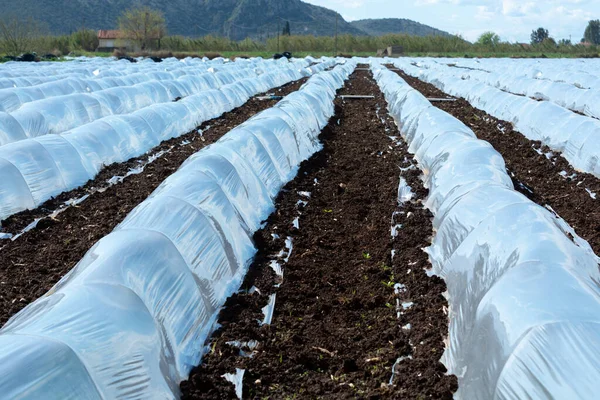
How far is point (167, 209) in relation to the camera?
502 cm

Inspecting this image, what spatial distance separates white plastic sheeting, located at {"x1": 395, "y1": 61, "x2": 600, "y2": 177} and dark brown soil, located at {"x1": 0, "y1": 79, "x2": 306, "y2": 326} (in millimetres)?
6800

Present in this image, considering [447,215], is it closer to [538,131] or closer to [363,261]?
[363,261]

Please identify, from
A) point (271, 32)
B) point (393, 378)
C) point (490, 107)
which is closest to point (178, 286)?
point (393, 378)

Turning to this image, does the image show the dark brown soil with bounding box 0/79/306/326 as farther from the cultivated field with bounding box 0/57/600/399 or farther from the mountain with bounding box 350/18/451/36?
the mountain with bounding box 350/18/451/36

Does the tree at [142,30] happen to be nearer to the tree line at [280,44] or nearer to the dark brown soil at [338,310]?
the tree line at [280,44]

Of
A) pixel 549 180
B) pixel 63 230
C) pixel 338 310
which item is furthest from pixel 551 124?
pixel 63 230

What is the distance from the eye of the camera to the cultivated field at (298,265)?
324 cm

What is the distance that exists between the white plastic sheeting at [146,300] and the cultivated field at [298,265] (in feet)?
0.05

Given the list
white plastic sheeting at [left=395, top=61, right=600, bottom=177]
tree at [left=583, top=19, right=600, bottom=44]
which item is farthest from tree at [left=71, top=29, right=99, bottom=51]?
tree at [left=583, top=19, right=600, bottom=44]

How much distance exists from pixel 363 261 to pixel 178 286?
2259 mm

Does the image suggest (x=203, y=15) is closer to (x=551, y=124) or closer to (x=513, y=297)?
(x=551, y=124)

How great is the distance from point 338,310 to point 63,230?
3784 mm

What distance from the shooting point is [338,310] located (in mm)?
4984

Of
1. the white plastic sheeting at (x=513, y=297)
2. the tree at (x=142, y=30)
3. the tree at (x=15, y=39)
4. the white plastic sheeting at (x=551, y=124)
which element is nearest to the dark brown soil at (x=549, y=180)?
the white plastic sheeting at (x=551, y=124)
